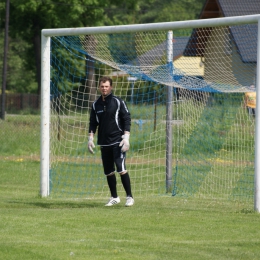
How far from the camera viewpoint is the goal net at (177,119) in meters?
12.8

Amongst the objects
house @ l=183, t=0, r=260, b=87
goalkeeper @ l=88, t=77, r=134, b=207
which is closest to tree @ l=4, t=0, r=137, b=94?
house @ l=183, t=0, r=260, b=87

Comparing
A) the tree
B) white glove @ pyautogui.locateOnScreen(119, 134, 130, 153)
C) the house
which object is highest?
the tree

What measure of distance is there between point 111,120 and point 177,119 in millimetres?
3459

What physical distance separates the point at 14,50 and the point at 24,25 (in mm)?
24568

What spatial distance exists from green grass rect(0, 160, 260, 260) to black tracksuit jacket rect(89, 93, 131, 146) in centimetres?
102

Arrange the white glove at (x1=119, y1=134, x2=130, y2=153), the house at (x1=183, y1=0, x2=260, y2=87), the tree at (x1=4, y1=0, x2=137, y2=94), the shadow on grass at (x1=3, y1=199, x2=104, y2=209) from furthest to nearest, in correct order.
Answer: the tree at (x1=4, y1=0, x2=137, y2=94) → the house at (x1=183, y1=0, x2=260, y2=87) → the shadow on grass at (x1=3, y1=199, x2=104, y2=209) → the white glove at (x1=119, y1=134, x2=130, y2=153)

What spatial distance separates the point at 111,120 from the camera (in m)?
10.5

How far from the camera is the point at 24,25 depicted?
42.6 meters

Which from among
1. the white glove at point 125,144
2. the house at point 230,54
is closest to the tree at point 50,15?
the house at point 230,54

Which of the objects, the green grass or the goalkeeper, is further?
the goalkeeper

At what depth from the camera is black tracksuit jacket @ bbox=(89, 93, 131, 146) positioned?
34.4 feet

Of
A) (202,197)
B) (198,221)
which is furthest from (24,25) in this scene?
(198,221)

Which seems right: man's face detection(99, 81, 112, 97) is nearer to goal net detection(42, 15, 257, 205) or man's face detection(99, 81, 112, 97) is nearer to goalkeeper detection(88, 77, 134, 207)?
goalkeeper detection(88, 77, 134, 207)

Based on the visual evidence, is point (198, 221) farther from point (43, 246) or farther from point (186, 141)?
point (186, 141)
